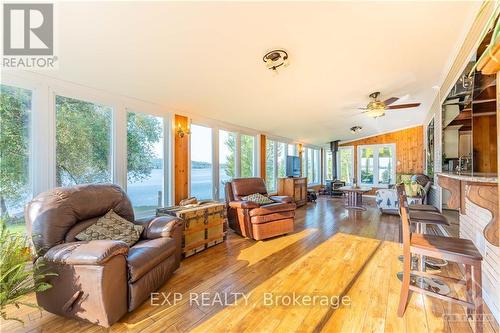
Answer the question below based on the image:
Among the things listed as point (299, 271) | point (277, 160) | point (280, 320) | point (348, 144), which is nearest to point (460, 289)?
point (299, 271)

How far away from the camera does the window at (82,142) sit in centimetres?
268

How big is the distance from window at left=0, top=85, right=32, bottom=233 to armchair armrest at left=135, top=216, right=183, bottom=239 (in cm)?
118

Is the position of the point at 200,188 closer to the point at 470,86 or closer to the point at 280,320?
the point at 280,320

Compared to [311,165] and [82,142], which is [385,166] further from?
[82,142]

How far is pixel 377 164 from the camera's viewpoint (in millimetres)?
9312

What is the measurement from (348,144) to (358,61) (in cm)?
748

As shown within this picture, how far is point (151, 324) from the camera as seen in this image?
1.81 m

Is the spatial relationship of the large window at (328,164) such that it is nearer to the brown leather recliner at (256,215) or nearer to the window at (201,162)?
the brown leather recliner at (256,215)

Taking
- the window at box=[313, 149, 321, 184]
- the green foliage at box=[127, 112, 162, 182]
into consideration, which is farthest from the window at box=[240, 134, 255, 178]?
the window at box=[313, 149, 321, 184]

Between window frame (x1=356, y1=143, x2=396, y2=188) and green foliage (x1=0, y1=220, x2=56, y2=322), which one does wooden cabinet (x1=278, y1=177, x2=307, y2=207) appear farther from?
green foliage (x1=0, y1=220, x2=56, y2=322)

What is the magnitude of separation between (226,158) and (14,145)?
3352 millimetres

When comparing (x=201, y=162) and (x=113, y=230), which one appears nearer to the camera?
(x=113, y=230)

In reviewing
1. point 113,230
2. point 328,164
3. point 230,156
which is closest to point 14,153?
point 113,230

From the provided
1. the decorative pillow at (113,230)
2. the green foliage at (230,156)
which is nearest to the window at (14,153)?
the decorative pillow at (113,230)
